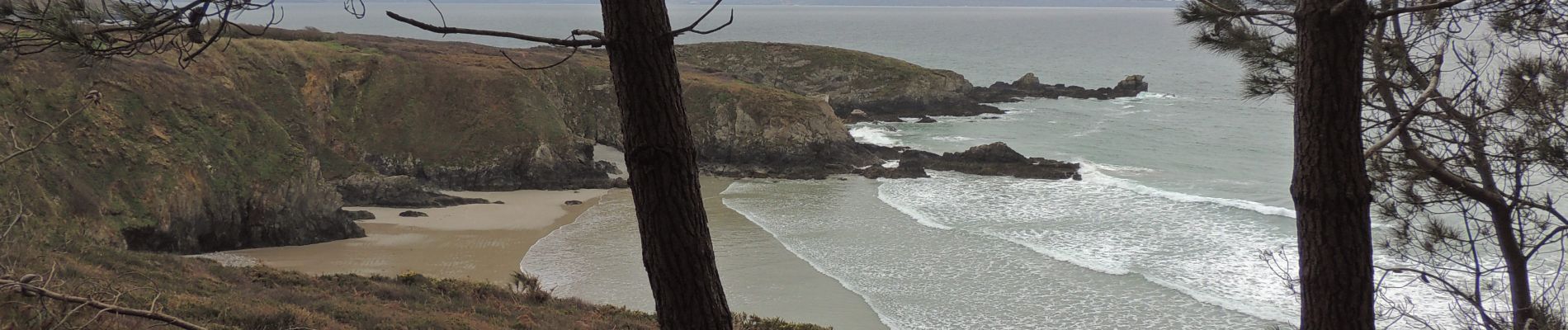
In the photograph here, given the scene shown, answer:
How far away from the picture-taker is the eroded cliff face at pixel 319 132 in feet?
64.8

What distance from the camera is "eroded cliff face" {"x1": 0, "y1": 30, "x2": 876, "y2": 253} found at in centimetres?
1977

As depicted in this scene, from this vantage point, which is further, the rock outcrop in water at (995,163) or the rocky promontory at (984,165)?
the rocky promontory at (984,165)

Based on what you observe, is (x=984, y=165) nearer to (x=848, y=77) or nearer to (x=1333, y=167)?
(x=848, y=77)

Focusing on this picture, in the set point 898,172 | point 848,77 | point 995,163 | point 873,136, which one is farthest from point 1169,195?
point 848,77

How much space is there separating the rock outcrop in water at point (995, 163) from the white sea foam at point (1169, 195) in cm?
64

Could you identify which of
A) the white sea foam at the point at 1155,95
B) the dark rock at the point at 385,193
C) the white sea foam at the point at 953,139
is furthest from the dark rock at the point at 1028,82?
the dark rock at the point at 385,193

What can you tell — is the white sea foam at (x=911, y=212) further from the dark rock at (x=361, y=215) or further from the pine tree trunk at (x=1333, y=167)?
the pine tree trunk at (x=1333, y=167)

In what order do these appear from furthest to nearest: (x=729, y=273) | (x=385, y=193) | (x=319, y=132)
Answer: (x=319, y=132)
(x=385, y=193)
(x=729, y=273)

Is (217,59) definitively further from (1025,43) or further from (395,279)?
(1025,43)

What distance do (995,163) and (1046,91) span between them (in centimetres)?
3565

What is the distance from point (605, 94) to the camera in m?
44.2

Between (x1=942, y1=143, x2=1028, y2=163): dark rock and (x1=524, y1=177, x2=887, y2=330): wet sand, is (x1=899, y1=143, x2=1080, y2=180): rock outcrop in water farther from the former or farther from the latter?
(x1=524, y1=177, x2=887, y2=330): wet sand

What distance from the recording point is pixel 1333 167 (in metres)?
4.34

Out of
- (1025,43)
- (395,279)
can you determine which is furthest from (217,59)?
(1025,43)
